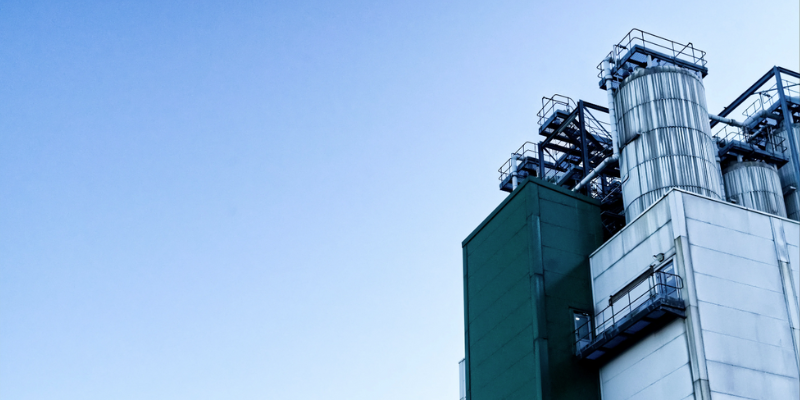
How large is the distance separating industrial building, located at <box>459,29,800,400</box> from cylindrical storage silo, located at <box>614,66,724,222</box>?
79 millimetres

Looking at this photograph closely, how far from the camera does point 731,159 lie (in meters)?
54.6

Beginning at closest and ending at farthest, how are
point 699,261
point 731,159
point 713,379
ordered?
point 713,379
point 699,261
point 731,159

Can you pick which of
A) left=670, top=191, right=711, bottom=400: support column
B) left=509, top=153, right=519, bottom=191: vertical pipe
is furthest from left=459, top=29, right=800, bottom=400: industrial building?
left=509, top=153, right=519, bottom=191: vertical pipe

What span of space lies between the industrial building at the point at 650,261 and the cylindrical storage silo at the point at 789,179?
3.7 inches

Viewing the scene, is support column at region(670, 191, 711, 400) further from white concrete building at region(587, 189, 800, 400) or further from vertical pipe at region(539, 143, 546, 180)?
vertical pipe at region(539, 143, 546, 180)

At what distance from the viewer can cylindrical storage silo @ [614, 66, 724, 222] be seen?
45125 millimetres

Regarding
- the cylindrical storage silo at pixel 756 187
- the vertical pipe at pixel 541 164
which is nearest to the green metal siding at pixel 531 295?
the vertical pipe at pixel 541 164

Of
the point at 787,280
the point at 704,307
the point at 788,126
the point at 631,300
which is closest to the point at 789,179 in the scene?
the point at 788,126

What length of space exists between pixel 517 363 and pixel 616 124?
638 inches

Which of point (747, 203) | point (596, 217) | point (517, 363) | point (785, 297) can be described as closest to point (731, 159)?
point (747, 203)

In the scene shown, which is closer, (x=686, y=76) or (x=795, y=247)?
(x=795, y=247)

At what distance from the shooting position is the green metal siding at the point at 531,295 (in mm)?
40344

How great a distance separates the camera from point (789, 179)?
175 feet

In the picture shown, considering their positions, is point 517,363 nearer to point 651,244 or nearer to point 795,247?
point 651,244
